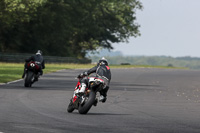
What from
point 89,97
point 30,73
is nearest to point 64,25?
point 30,73

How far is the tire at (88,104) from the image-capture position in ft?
47.4

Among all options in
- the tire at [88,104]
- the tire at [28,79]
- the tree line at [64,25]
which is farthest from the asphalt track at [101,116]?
the tree line at [64,25]

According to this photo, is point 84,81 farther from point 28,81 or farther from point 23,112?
point 28,81

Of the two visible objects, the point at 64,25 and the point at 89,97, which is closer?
the point at 89,97

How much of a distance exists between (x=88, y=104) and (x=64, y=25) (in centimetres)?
6117

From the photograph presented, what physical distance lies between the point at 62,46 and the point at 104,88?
60.6 meters

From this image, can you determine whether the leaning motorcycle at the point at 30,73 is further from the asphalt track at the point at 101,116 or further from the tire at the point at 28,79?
the asphalt track at the point at 101,116

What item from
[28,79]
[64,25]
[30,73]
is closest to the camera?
[28,79]

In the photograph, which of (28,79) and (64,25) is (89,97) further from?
(64,25)

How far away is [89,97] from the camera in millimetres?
14484

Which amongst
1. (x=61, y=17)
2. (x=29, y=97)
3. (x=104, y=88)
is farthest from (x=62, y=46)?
(x=104, y=88)

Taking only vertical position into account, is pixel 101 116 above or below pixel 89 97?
below

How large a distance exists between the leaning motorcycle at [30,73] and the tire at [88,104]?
1116 cm

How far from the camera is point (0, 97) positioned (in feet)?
63.6
